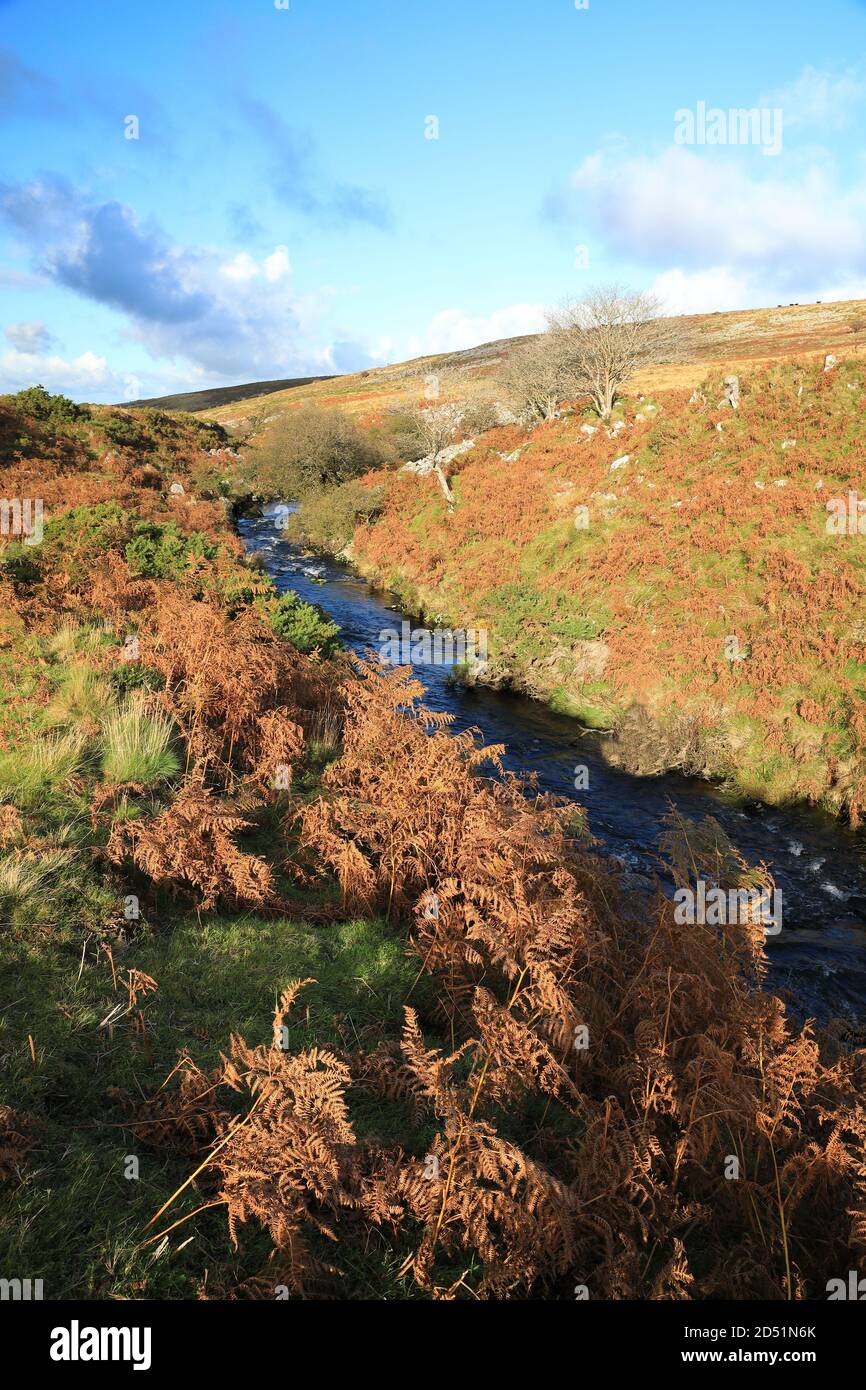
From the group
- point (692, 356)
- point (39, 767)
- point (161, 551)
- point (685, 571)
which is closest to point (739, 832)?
point (685, 571)

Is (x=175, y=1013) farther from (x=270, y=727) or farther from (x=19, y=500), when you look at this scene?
(x=19, y=500)

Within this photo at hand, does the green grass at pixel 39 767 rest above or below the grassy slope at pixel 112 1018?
above

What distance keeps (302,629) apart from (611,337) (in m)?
22.8

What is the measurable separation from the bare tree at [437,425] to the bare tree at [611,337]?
219 inches

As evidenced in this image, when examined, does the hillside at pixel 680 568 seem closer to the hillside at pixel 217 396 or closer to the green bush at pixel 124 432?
the green bush at pixel 124 432

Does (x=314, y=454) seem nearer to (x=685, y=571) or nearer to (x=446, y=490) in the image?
(x=446, y=490)

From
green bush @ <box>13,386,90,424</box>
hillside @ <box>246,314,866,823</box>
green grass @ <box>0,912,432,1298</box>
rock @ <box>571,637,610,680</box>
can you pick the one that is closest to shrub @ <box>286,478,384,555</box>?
hillside @ <box>246,314,866,823</box>

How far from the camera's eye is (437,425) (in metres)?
31.3

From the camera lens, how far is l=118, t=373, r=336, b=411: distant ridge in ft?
342

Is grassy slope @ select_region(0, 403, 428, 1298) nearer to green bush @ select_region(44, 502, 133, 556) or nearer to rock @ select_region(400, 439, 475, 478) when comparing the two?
green bush @ select_region(44, 502, 133, 556)

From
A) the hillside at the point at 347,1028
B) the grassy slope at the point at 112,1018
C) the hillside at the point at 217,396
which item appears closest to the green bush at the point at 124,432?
the hillside at the point at 347,1028

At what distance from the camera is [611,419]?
28.4 meters

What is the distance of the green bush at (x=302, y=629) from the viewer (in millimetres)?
12727
